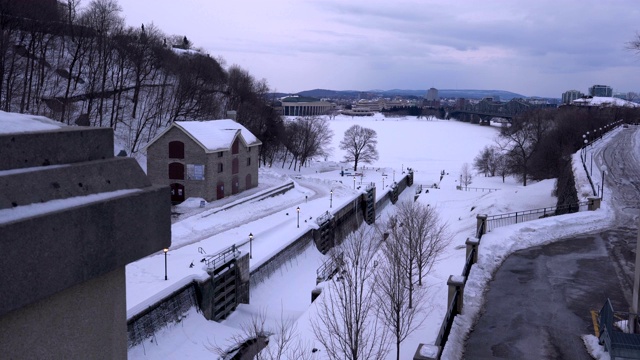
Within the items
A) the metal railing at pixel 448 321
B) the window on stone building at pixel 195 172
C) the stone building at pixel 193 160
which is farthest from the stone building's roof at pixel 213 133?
the metal railing at pixel 448 321

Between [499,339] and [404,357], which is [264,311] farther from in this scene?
[499,339]

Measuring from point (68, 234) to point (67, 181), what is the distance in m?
0.25

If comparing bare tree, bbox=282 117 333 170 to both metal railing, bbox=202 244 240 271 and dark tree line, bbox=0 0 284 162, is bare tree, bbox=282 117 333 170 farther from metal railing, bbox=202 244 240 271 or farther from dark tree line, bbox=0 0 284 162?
metal railing, bbox=202 244 240 271

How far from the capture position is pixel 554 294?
16.4m

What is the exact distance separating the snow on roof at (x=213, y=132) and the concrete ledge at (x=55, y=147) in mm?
37173

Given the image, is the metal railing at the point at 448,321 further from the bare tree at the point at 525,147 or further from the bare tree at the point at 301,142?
the bare tree at the point at 301,142

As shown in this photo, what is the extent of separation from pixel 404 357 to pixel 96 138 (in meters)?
13.0

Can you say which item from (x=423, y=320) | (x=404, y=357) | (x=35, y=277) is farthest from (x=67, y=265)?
(x=423, y=320)

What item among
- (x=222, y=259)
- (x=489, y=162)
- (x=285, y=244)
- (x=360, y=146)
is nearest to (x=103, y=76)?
(x=285, y=244)

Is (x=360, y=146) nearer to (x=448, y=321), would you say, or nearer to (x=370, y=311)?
(x=370, y=311)

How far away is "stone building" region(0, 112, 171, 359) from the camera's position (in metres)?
2.02

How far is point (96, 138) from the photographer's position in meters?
2.56

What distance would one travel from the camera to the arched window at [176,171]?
39.9 m

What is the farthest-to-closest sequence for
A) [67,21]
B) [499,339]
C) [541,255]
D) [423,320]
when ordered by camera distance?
1. [67,21]
2. [541,255]
3. [423,320]
4. [499,339]
